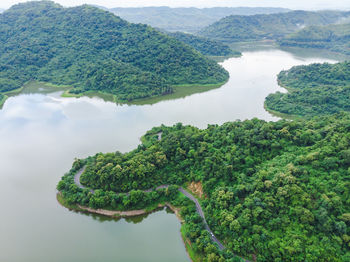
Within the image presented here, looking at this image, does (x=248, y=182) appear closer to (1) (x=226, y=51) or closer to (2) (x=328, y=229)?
(2) (x=328, y=229)

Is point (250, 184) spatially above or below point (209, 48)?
below

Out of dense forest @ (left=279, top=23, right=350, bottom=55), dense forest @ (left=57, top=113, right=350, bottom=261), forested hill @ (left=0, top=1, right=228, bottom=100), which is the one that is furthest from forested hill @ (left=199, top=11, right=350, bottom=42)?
dense forest @ (left=57, top=113, right=350, bottom=261)

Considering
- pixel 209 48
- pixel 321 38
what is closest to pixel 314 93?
pixel 209 48

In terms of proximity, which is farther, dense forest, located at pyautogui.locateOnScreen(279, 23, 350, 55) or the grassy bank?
dense forest, located at pyautogui.locateOnScreen(279, 23, 350, 55)

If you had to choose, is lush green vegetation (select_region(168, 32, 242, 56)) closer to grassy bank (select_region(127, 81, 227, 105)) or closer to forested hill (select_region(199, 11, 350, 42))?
forested hill (select_region(199, 11, 350, 42))

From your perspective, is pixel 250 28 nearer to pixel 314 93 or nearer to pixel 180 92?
pixel 314 93

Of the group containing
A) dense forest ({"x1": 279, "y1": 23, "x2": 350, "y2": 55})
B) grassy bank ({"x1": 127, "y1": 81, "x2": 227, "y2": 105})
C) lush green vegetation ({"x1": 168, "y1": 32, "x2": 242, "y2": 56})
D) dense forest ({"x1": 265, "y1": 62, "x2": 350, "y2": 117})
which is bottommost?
grassy bank ({"x1": 127, "y1": 81, "x2": 227, "y2": 105})

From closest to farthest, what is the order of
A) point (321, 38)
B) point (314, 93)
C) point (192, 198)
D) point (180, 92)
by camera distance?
point (192, 198), point (314, 93), point (180, 92), point (321, 38)
